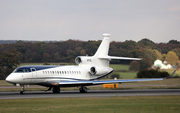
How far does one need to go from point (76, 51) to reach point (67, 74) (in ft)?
167

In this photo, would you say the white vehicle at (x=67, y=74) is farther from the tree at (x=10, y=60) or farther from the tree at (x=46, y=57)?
the tree at (x=10, y=60)

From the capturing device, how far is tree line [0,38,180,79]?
209 feet

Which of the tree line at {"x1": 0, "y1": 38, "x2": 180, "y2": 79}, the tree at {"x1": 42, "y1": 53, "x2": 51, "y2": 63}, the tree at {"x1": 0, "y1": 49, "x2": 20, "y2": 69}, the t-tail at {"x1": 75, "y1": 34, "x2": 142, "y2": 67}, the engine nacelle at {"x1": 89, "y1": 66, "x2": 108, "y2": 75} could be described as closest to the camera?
the engine nacelle at {"x1": 89, "y1": 66, "x2": 108, "y2": 75}

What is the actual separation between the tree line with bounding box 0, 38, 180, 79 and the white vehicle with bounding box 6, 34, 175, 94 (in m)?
21.5

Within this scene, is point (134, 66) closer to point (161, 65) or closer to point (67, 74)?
point (161, 65)

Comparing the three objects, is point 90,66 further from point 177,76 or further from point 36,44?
point 36,44

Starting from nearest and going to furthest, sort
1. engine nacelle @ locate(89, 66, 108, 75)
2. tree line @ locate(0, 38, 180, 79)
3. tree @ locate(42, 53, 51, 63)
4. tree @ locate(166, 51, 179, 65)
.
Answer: engine nacelle @ locate(89, 66, 108, 75) → tree @ locate(166, 51, 179, 65) → tree line @ locate(0, 38, 180, 79) → tree @ locate(42, 53, 51, 63)

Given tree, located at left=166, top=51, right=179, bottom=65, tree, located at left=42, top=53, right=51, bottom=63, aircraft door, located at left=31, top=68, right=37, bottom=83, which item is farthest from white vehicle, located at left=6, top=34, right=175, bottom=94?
tree, located at left=42, top=53, right=51, bottom=63

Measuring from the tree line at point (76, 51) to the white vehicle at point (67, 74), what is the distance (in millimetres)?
21465

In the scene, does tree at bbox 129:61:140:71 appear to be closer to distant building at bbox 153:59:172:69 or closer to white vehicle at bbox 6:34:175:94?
distant building at bbox 153:59:172:69

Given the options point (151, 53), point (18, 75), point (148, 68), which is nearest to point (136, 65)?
point (148, 68)

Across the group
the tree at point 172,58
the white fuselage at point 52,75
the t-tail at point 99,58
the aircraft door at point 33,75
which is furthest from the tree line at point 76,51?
the aircraft door at point 33,75

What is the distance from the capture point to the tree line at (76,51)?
209ft

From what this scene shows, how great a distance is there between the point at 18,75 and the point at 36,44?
6744 centimetres
